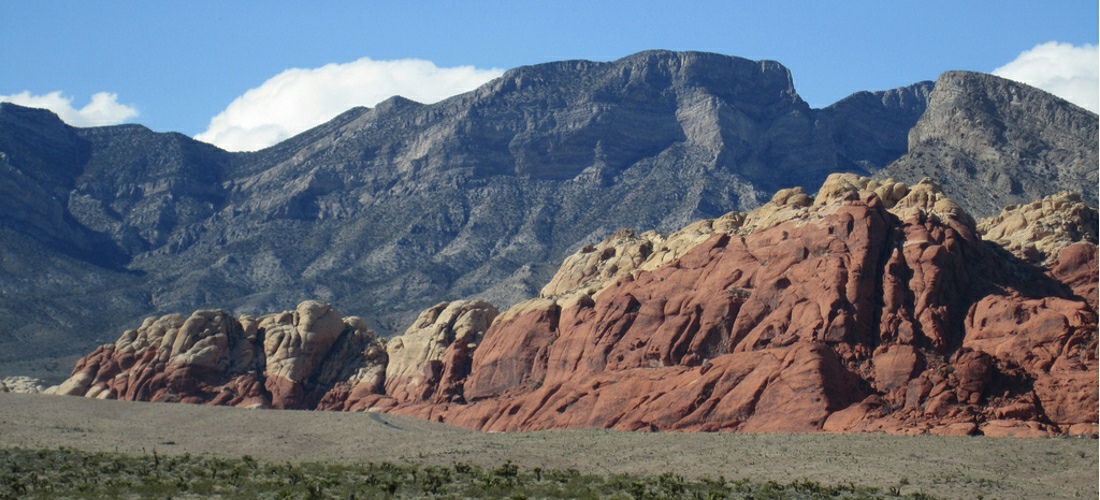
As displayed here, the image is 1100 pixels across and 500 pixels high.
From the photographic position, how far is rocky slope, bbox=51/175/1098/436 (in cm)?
8269

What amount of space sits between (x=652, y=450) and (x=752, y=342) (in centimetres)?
1499

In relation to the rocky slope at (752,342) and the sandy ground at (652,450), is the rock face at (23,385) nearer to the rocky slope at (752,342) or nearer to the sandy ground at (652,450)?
the rocky slope at (752,342)

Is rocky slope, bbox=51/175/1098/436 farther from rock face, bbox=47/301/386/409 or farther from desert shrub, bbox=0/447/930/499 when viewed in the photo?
desert shrub, bbox=0/447/930/499

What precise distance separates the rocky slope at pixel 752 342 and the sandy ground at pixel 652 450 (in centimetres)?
451

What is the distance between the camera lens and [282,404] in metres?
113

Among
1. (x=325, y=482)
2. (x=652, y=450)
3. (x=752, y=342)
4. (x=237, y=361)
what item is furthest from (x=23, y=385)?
(x=325, y=482)

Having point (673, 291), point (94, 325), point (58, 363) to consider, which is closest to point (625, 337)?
point (673, 291)

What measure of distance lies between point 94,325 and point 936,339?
444ft

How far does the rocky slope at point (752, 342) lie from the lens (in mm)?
82688

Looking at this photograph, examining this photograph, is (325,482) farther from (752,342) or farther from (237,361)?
(237,361)

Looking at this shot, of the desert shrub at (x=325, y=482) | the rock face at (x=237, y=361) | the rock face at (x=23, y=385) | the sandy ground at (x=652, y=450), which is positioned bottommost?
the desert shrub at (x=325, y=482)

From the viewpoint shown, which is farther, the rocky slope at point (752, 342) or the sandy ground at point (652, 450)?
the rocky slope at point (752, 342)

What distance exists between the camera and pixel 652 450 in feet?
256

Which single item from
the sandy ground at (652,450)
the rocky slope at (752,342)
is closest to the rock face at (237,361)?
the rocky slope at (752,342)
